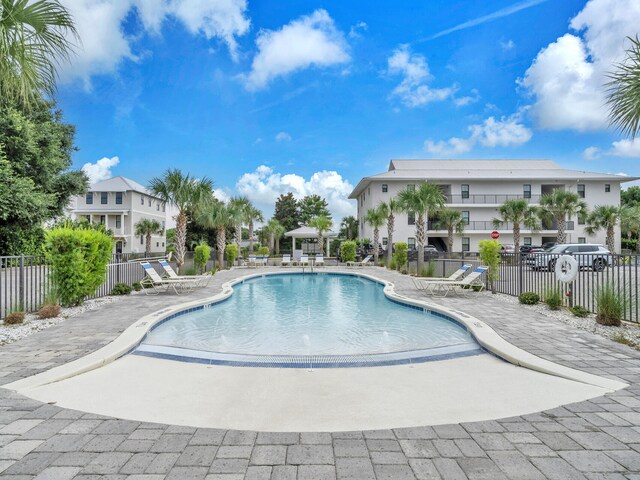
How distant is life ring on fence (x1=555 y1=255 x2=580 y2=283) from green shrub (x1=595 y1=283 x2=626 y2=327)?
44.7 inches

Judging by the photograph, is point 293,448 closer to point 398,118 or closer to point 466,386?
point 466,386

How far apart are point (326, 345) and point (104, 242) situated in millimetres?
6550

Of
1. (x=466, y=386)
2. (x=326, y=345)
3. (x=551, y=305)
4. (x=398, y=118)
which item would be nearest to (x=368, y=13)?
(x=398, y=118)

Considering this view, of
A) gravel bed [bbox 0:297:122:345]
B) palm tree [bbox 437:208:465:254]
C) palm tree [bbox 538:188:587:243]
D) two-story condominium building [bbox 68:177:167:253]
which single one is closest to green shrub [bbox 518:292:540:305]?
gravel bed [bbox 0:297:122:345]

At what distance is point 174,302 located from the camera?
32.1ft

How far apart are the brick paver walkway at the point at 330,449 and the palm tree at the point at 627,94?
3.98 m

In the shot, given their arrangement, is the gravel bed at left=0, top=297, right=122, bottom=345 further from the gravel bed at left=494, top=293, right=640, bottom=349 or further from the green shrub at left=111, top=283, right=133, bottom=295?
the gravel bed at left=494, top=293, right=640, bottom=349

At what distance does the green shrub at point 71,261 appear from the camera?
8.20 m

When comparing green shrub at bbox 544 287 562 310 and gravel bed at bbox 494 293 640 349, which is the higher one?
green shrub at bbox 544 287 562 310

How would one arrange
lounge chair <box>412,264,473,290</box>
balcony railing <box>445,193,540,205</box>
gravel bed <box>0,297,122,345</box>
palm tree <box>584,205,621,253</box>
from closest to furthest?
gravel bed <box>0,297,122,345</box> → lounge chair <box>412,264,473,290</box> → palm tree <box>584,205,621,253</box> → balcony railing <box>445,193,540,205</box>

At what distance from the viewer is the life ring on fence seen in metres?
7.91

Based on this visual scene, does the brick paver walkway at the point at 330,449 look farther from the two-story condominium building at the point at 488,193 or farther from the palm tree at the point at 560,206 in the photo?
the two-story condominium building at the point at 488,193

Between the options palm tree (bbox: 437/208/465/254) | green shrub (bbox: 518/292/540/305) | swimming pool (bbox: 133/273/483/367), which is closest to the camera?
swimming pool (bbox: 133/273/483/367)

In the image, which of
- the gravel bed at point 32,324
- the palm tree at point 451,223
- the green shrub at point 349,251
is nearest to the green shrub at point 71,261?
the gravel bed at point 32,324
